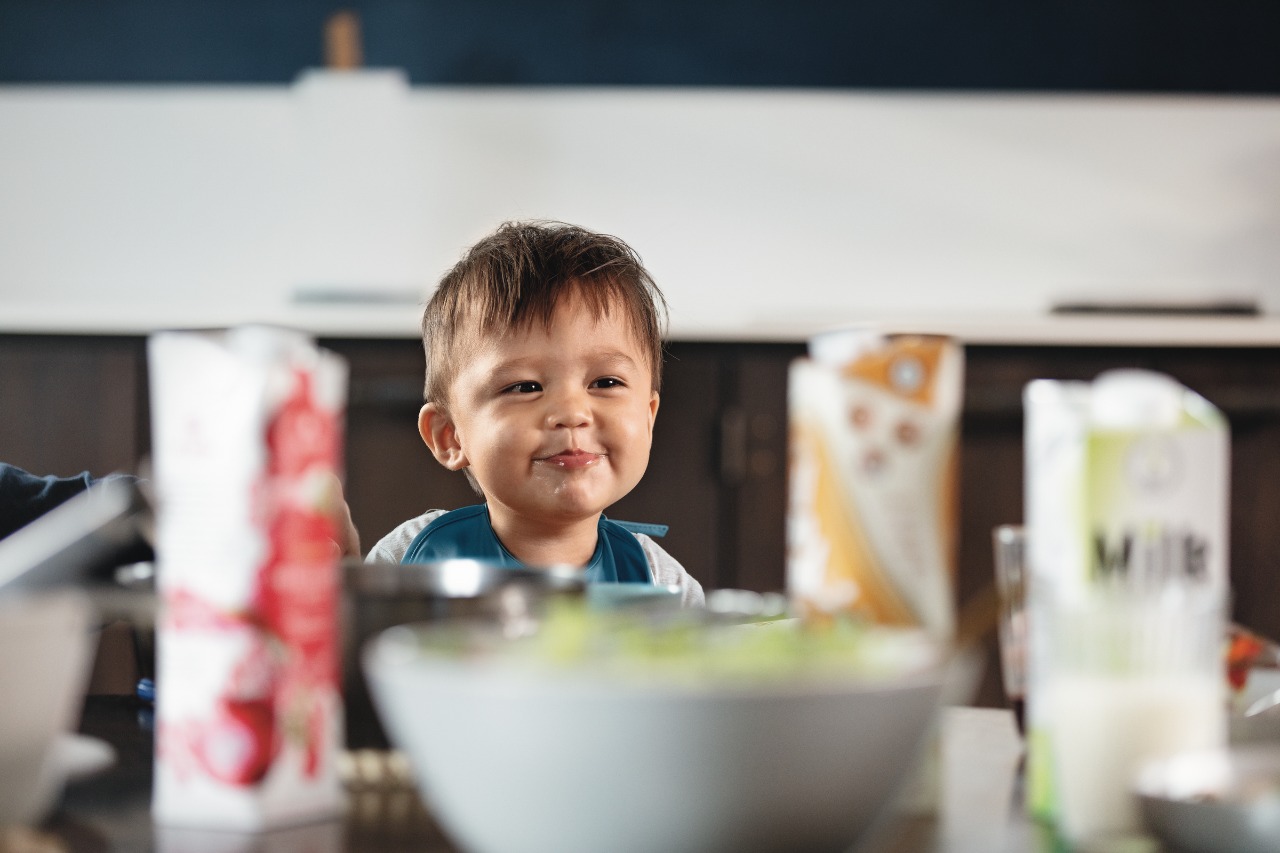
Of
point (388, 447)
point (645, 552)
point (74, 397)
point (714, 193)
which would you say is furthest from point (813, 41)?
point (645, 552)

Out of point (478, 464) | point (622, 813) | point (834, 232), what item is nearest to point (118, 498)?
point (622, 813)

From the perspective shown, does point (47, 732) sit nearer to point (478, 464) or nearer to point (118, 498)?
point (118, 498)

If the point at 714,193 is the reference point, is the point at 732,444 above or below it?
below

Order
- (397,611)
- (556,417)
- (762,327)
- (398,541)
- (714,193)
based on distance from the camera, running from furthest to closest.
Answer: (714,193) → (762,327) → (398,541) → (556,417) → (397,611)

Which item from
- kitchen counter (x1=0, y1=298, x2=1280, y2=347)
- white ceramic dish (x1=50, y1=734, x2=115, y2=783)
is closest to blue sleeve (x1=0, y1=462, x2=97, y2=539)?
white ceramic dish (x1=50, y1=734, x2=115, y2=783)

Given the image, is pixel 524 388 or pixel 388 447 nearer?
pixel 524 388

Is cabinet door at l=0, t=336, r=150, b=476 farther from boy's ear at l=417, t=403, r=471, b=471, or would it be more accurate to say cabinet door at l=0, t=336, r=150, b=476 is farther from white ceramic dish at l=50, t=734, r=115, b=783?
white ceramic dish at l=50, t=734, r=115, b=783

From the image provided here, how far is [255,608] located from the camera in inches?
23.4

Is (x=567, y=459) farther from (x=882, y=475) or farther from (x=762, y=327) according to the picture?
(x=762, y=327)

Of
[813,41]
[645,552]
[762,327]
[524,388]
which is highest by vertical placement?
[813,41]

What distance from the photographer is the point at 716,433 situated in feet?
8.96

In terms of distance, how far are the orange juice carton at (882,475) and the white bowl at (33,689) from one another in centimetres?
35

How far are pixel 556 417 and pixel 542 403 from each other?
3cm

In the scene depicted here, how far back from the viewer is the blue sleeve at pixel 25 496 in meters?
1.42
